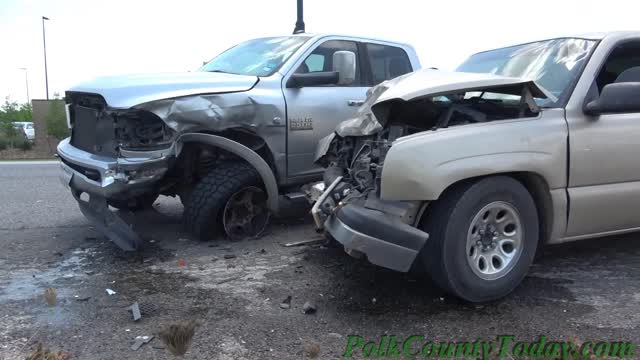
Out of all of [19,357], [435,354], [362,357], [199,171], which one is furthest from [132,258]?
[435,354]

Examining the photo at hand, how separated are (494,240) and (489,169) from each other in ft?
1.66

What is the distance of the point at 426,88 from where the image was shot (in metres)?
3.55

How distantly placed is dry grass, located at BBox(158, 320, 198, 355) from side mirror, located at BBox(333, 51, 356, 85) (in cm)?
316

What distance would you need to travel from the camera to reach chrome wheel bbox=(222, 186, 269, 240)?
507 centimetres

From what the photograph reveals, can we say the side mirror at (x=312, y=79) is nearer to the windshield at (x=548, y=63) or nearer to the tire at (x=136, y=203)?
the windshield at (x=548, y=63)

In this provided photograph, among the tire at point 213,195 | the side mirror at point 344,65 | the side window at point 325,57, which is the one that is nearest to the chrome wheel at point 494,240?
the tire at point 213,195

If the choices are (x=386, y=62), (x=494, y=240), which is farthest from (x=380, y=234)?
(x=386, y=62)

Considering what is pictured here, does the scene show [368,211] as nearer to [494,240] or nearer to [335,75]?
[494,240]

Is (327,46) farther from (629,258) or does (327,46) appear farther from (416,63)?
(629,258)

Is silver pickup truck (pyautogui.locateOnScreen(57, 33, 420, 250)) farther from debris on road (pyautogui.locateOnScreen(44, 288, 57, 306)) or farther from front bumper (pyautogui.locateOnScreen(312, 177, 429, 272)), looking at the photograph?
front bumper (pyautogui.locateOnScreen(312, 177, 429, 272))

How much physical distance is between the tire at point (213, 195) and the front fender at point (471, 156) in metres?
1.96

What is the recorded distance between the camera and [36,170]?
11297 mm

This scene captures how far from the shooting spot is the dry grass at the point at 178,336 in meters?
2.99

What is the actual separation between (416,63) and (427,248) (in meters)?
3.56
